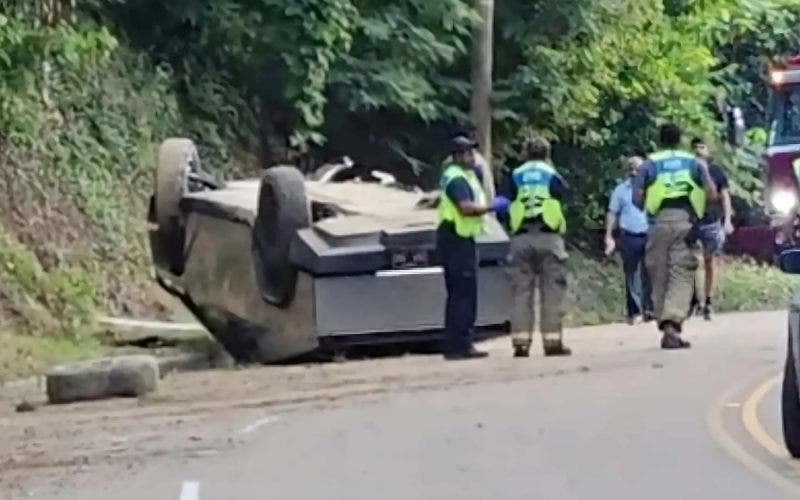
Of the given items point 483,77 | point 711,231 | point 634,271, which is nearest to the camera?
point 711,231

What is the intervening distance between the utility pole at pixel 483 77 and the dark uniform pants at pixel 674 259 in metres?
10.1

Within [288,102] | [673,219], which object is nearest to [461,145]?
[673,219]

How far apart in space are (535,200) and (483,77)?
36.2ft

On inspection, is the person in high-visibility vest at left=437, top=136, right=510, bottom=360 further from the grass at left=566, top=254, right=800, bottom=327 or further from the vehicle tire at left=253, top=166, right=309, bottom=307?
the grass at left=566, top=254, right=800, bottom=327

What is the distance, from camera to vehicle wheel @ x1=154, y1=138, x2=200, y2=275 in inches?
819

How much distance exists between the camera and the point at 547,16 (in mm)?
29688

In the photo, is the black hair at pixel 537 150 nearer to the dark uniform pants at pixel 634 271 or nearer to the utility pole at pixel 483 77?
the dark uniform pants at pixel 634 271

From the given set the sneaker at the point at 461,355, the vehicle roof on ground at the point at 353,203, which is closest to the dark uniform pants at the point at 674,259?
the sneaker at the point at 461,355

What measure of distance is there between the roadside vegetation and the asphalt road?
5.29m

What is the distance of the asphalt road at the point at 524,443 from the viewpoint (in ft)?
35.6

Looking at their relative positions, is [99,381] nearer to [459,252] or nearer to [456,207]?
[459,252]

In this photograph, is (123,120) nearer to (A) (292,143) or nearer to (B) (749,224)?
(A) (292,143)

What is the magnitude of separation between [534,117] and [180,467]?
1905 cm

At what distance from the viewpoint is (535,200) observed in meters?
18.4
